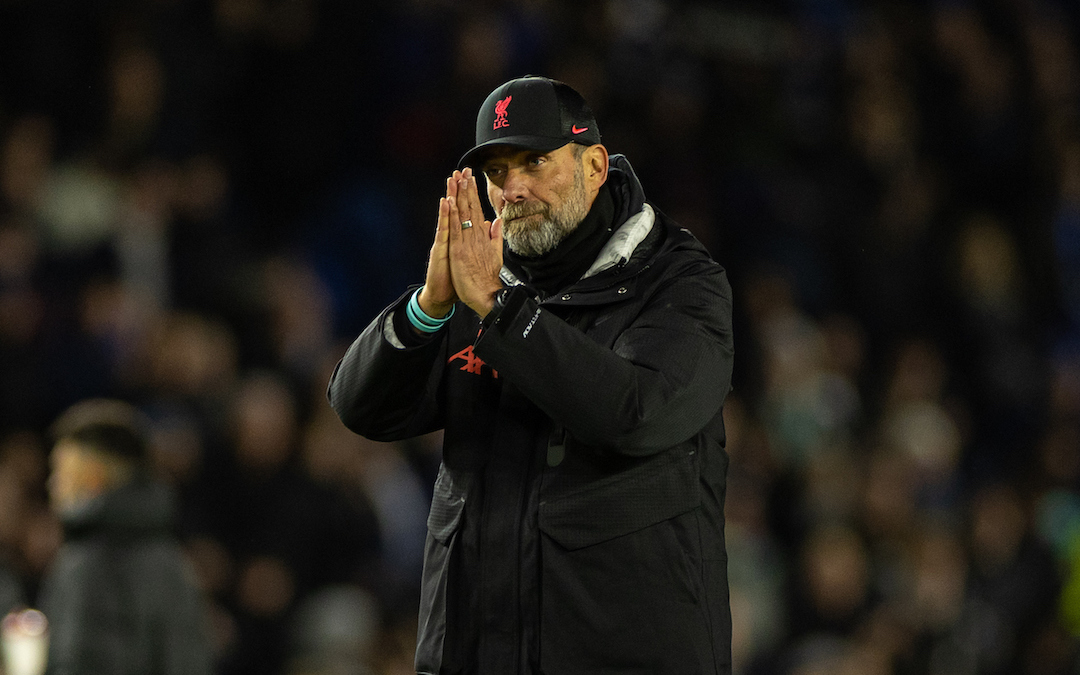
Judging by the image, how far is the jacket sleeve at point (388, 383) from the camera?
9.86ft

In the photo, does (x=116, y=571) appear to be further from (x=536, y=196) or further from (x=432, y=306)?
(x=536, y=196)

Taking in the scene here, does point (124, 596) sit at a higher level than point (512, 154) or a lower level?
lower

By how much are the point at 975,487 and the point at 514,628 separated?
7.52 metres

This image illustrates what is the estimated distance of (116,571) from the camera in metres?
4.86

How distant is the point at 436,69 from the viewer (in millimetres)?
8992

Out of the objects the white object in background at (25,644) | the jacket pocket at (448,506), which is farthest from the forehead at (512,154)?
the white object in background at (25,644)

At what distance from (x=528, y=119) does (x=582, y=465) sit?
73cm

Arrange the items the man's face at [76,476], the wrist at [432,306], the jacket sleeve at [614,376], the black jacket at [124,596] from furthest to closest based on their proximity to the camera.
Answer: the man's face at [76,476] → the black jacket at [124,596] → the wrist at [432,306] → the jacket sleeve at [614,376]

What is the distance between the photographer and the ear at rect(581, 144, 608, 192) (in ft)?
10.4

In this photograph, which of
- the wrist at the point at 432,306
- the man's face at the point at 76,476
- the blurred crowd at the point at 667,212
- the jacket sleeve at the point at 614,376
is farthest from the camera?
the blurred crowd at the point at 667,212

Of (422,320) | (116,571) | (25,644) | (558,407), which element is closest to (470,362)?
(422,320)

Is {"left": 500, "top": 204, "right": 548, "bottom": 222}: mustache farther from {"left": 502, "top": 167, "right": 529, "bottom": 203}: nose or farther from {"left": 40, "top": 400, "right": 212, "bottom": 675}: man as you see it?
{"left": 40, "top": 400, "right": 212, "bottom": 675}: man

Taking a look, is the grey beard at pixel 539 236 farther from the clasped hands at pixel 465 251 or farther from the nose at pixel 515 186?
the clasped hands at pixel 465 251

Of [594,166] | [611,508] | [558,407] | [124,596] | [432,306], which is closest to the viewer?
[558,407]
